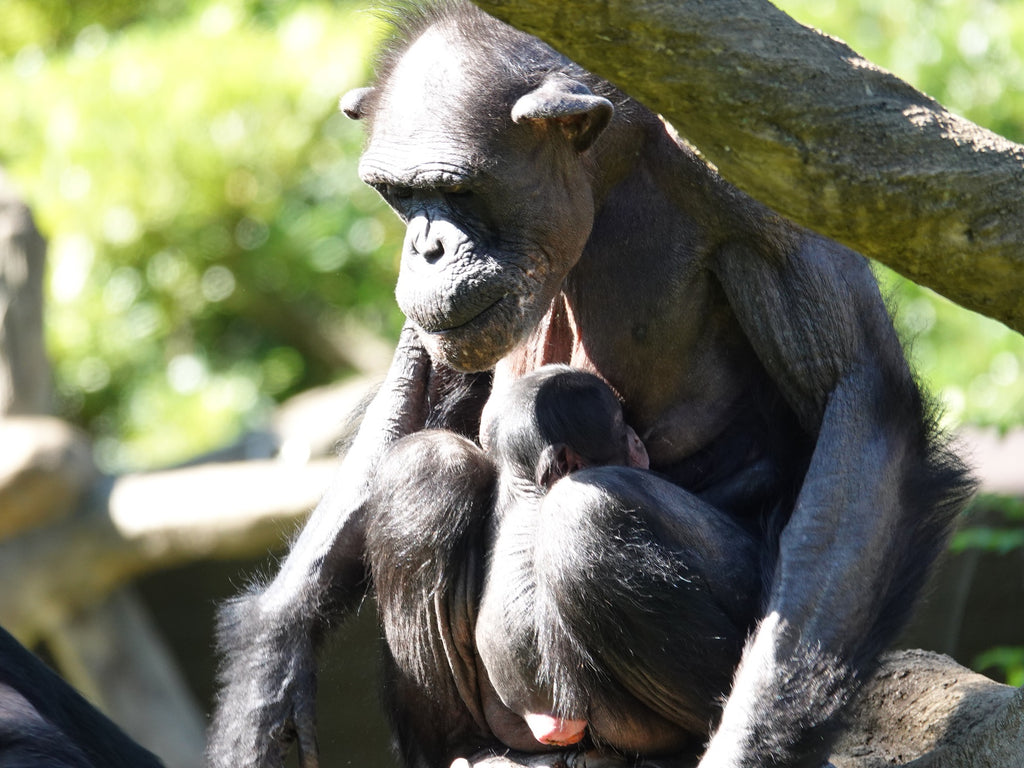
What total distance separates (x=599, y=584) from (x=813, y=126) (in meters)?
1.17

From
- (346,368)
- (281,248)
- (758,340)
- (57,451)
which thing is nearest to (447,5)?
(758,340)

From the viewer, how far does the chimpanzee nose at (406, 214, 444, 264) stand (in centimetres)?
315

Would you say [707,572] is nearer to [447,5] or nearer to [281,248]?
[447,5]

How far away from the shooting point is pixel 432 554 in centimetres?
348

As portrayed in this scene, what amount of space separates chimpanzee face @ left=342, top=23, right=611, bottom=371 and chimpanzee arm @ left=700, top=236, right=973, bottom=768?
43 cm

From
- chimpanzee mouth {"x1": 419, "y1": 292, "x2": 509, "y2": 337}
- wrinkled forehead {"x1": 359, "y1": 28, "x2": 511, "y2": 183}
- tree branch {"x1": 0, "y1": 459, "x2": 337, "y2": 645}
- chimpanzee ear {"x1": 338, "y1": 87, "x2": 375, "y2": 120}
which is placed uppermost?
wrinkled forehead {"x1": 359, "y1": 28, "x2": 511, "y2": 183}

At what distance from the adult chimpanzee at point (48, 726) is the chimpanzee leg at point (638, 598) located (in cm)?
110

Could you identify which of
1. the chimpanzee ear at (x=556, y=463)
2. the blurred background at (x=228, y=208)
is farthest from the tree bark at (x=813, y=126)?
the blurred background at (x=228, y=208)

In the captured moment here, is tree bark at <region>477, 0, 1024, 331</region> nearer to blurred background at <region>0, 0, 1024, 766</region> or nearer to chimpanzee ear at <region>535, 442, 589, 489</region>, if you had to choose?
chimpanzee ear at <region>535, 442, 589, 489</region>

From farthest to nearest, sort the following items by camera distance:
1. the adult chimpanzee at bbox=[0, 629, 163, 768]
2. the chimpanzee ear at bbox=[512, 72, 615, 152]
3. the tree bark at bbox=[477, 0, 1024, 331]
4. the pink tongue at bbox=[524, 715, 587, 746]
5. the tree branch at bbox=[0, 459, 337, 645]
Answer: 1. the tree branch at bbox=[0, 459, 337, 645]
2. the pink tongue at bbox=[524, 715, 587, 746]
3. the chimpanzee ear at bbox=[512, 72, 615, 152]
4. the adult chimpanzee at bbox=[0, 629, 163, 768]
5. the tree bark at bbox=[477, 0, 1024, 331]

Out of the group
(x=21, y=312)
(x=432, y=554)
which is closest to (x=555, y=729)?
(x=432, y=554)

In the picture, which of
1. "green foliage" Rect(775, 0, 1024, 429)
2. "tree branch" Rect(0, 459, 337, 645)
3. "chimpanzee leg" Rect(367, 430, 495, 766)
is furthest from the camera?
"green foliage" Rect(775, 0, 1024, 429)

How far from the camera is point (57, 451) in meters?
7.88

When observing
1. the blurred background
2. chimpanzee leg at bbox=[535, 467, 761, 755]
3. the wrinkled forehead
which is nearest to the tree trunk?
the blurred background
